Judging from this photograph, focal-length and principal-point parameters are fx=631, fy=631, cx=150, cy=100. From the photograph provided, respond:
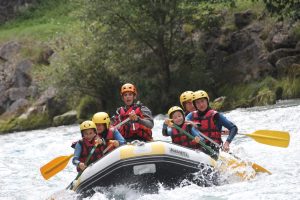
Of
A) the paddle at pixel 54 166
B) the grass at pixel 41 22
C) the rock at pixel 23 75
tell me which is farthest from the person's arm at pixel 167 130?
the grass at pixel 41 22

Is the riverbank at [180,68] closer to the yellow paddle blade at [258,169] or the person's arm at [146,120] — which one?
the person's arm at [146,120]

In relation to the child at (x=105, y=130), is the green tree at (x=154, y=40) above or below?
above

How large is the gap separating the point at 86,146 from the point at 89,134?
0.25m

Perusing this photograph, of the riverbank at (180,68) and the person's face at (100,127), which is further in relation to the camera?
the riverbank at (180,68)

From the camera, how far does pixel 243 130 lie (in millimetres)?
14570

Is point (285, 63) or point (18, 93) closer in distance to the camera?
point (285, 63)

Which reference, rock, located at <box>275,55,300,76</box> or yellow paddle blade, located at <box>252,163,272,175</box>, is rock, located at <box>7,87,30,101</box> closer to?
rock, located at <box>275,55,300,76</box>

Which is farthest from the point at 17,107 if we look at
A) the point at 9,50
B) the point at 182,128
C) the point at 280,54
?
the point at 182,128

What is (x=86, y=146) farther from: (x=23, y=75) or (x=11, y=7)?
(x=11, y=7)

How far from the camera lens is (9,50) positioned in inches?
1208

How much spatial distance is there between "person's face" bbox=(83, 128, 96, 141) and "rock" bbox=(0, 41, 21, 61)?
21.9 m

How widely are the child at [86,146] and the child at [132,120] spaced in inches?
37.8

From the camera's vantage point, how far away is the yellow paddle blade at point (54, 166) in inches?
386

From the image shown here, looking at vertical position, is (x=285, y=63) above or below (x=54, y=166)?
above
